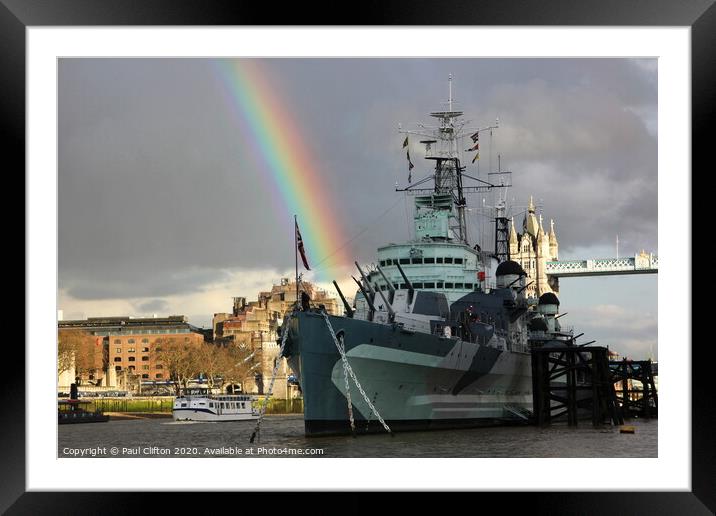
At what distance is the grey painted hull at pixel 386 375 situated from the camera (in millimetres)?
31047

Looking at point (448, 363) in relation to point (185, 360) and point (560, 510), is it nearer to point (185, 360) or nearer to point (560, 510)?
point (560, 510)

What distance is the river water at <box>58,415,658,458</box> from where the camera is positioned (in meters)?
27.7

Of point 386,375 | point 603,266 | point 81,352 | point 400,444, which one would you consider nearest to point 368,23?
point 400,444

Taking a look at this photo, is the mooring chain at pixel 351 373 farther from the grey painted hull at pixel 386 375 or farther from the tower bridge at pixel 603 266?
the tower bridge at pixel 603 266

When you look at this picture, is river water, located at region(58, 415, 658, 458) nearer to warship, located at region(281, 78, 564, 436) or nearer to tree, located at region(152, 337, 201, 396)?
warship, located at region(281, 78, 564, 436)

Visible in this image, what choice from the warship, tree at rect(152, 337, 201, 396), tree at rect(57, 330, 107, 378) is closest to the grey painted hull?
the warship

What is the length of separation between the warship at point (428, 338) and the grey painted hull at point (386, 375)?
0.03 meters

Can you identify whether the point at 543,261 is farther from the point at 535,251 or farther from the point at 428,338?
the point at 428,338

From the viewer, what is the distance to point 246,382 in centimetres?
8306

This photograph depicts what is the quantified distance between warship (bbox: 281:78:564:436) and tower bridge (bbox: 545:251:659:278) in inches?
1146

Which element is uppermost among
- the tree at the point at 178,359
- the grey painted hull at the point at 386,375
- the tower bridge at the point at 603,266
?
the tower bridge at the point at 603,266

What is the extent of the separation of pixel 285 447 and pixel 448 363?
806 centimetres

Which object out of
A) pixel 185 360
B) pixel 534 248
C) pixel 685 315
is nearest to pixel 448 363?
pixel 685 315

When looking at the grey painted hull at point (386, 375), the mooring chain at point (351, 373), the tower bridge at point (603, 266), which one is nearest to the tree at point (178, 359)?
the tower bridge at point (603, 266)
